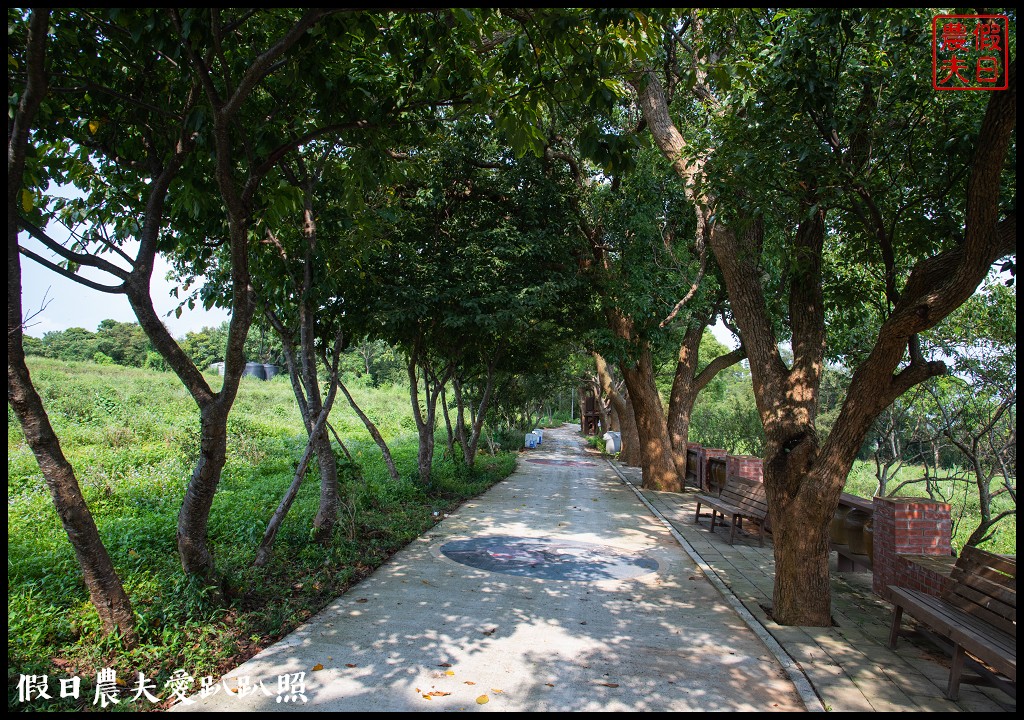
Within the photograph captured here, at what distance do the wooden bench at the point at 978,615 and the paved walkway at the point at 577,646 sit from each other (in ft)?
0.76

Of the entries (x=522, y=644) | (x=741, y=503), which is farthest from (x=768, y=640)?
(x=741, y=503)

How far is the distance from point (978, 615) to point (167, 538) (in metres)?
7.16

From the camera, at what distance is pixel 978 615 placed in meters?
4.16

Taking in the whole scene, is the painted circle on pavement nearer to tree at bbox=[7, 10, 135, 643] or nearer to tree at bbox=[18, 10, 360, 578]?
tree at bbox=[18, 10, 360, 578]

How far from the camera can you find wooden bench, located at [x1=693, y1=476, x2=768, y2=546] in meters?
8.66

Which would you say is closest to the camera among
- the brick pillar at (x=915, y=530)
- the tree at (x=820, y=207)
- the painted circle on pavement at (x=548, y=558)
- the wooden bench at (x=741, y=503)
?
the tree at (x=820, y=207)

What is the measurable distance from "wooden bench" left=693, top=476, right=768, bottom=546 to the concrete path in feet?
4.00

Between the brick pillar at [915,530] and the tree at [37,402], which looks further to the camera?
the brick pillar at [915,530]

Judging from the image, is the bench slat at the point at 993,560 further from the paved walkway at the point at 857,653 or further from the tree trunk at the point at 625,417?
the tree trunk at the point at 625,417

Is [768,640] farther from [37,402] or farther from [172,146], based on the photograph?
[172,146]

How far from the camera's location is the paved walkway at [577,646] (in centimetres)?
392

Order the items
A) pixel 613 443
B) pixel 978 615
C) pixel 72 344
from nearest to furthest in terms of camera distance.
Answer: pixel 978 615 < pixel 613 443 < pixel 72 344

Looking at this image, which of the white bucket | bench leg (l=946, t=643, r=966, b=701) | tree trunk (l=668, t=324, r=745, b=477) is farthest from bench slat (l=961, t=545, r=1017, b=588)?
the white bucket

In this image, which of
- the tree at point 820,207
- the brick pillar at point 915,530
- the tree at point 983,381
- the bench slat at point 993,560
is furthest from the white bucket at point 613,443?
the bench slat at point 993,560
